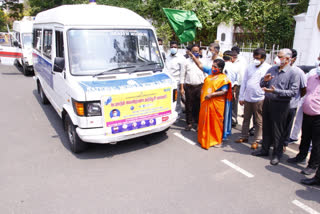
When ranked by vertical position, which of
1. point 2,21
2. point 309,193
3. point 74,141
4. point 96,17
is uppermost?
point 2,21

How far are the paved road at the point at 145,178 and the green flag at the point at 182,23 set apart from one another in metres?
2.58

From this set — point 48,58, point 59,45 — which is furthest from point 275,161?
point 48,58

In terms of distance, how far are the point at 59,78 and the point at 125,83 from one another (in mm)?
1531

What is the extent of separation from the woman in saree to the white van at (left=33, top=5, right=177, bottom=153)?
650mm

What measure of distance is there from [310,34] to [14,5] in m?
33.1

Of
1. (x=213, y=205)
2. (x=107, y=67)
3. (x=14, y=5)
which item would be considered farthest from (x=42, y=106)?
Answer: (x=14, y=5)

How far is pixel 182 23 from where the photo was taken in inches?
251

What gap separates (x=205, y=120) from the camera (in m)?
4.96

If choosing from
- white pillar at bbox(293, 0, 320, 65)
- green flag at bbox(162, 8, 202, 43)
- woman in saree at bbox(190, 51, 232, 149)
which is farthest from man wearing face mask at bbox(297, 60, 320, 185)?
white pillar at bbox(293, 0, 320, 65)

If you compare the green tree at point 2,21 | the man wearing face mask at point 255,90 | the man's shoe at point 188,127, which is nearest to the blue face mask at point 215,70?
the man wearing face mask at point 255,90

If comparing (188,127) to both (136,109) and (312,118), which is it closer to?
(136,109)

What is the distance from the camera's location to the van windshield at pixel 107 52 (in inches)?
175

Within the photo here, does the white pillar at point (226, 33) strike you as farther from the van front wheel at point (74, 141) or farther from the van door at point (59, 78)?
the van front wheel at point (74, 141)

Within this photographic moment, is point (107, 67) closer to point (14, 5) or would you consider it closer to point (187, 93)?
point (187, 93)
